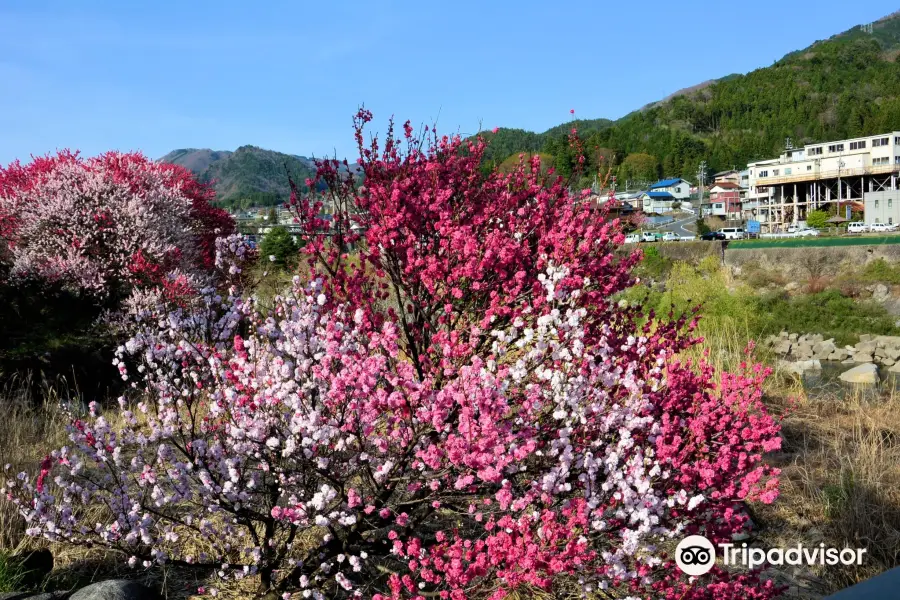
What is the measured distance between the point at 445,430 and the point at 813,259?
34268 mm

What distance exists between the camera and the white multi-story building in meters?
66.2

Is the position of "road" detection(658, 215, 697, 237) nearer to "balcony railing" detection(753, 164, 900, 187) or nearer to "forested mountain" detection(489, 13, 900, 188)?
"balcony railing" detection(753, 164, 900, 187)

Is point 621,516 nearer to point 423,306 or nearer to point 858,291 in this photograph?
point 423,306

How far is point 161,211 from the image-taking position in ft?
37.9

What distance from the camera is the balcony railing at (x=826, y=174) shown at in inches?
2574

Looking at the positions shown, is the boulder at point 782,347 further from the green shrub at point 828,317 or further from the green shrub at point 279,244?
the green shrub at point 279,244

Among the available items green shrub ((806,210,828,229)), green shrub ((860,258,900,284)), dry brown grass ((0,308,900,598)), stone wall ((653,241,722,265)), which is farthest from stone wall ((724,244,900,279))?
green shrub ((806,210,828,229))

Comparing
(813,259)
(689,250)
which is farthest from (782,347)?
(689,250)

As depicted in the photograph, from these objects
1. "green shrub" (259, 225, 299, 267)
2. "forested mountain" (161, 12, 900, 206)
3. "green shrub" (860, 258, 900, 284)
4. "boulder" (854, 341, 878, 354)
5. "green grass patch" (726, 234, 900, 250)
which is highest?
"forested mountain" (161, 12, 900, 206)

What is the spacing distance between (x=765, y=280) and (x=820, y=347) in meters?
12.3

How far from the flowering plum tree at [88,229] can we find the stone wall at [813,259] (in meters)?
29.9

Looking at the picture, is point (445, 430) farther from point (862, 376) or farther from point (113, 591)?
point (862, 376)

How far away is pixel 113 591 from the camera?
3.45 m

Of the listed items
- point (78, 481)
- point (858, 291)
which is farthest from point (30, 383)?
point (858, 291)
